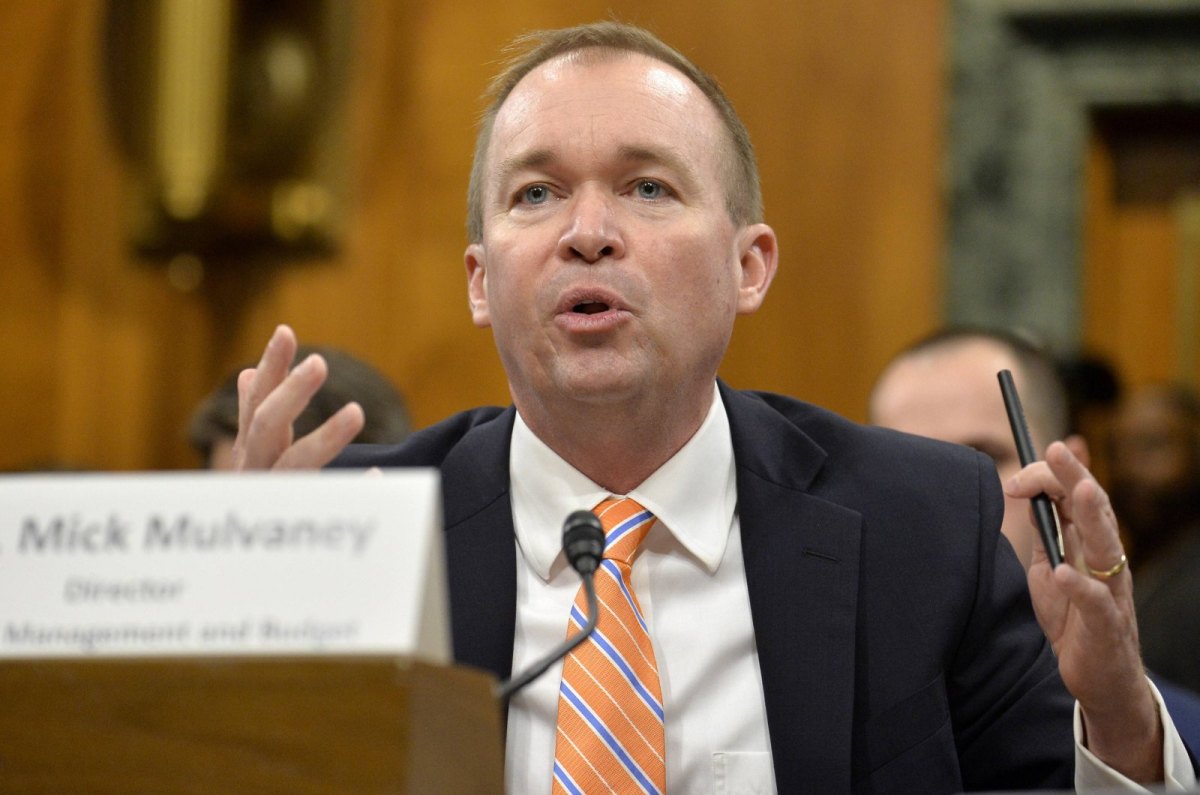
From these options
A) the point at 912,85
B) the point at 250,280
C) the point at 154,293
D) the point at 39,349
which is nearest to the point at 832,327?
the point at 912,85

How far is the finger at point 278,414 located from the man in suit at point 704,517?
0.09m

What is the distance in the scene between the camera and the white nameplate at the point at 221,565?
3.84ft

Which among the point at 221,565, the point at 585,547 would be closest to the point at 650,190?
the point at 585,547

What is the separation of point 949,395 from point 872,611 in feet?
3.51

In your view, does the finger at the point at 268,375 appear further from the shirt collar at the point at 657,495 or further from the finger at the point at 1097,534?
the finger at the point at 1097,534

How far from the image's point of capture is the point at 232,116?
433 centimetres

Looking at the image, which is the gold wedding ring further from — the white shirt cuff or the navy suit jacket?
the navy suit jacket

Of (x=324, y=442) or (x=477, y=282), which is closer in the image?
(x=324, y=442)

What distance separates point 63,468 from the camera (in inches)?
155

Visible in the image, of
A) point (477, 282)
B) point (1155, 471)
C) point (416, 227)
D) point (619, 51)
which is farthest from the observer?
point (416, 227)

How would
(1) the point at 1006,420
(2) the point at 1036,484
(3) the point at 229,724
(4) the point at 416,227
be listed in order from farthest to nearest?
1. (4) the point at 416,227
2. (1) the point at 1006,420
3. (2) the point at 1036,484
4. (3) the point at 229,724

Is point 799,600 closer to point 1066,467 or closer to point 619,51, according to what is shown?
point 1066,467

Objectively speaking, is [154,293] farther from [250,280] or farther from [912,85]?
[912,85]

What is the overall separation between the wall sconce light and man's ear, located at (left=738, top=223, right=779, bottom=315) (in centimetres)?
230
